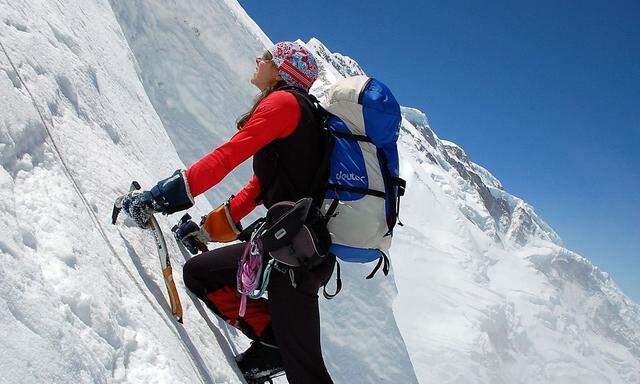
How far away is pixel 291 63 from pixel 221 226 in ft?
3.44

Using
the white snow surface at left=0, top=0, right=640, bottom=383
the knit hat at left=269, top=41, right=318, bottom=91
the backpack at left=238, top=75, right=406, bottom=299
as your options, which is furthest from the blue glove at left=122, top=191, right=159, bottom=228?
the knit hat at left=269, top=41, right=318, bottom=91

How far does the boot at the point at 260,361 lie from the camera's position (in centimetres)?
294

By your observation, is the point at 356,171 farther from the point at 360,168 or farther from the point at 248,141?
the point at 248,141

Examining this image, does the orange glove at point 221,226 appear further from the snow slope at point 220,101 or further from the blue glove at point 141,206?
the snow slope at point 220,101

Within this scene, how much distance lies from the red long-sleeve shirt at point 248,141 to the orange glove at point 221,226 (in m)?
0.73

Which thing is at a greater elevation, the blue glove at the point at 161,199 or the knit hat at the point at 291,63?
the knit hat at the point at 291,63

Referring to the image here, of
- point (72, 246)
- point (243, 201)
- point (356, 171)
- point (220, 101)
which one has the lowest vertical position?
point (72, 246)

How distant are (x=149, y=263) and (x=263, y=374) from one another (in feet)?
2.91

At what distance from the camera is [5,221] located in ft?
5.85

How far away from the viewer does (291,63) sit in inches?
113

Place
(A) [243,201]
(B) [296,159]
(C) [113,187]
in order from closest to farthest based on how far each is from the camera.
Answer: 1. (B) [296,159]
2. (C) [113,187]
3. (A) [243,201]

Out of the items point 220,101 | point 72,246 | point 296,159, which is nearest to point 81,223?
point 72,246

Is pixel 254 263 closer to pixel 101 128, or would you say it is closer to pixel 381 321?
pixel 101 128

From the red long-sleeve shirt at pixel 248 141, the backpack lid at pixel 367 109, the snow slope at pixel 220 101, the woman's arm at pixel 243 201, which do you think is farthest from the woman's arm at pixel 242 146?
the snow slope at pixel 220 101
